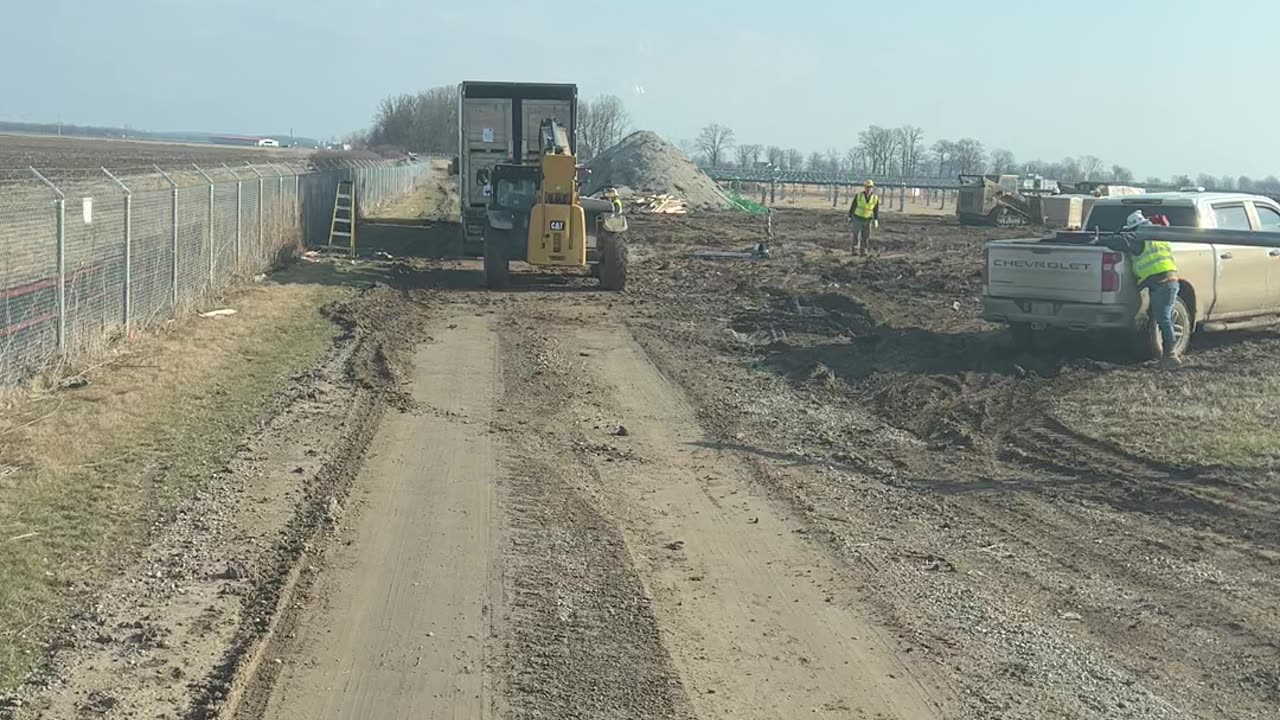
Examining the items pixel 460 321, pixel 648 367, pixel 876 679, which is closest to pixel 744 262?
pixel 460 321

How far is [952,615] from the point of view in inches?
242

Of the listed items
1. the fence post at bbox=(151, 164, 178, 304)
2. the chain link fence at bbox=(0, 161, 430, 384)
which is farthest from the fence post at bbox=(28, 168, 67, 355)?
the fence post at bbox=(151, 164, 178, 304)

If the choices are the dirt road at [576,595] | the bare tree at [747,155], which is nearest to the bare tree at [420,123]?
the bare tree at [747,155]

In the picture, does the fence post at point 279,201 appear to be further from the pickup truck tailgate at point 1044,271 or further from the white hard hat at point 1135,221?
the white hard hat at point 1135,221

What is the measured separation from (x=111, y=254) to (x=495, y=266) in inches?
316

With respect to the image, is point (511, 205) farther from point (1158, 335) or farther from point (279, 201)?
point (1158, 335)

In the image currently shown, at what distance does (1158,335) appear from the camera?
43.1ft

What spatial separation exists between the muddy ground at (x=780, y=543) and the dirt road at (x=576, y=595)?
0.02m

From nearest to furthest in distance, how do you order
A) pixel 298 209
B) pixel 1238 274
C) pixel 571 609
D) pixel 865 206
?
1. pixel 571 609
2. pixel 1238 274
3. pixel 298 209
4. pixel 865 206

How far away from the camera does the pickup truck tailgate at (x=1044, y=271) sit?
1291cm

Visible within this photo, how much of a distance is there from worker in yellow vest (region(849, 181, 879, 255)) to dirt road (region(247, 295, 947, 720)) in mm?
18383

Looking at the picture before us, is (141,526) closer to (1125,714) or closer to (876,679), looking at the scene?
(876,679)

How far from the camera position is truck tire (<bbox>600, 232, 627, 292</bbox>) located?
21.0 metres

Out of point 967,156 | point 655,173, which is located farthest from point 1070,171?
point 655,173
